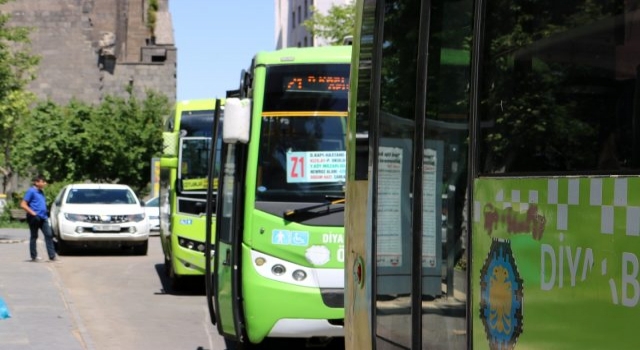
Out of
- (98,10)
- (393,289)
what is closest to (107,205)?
(393,289)

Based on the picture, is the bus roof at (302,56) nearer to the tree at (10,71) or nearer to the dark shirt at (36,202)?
the dark shirt at (36,202)

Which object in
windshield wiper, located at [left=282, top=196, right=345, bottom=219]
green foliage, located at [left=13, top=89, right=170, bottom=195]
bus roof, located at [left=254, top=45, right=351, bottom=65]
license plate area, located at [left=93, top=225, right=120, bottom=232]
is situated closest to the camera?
windshield wiper, located at [left=282, top=196, right=345, bottom=219]

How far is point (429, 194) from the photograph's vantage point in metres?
5.35

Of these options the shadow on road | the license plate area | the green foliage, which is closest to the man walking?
the license plate area

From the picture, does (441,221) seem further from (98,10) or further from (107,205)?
(98,10)

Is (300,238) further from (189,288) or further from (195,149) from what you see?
(195,149)

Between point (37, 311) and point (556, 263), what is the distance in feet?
41.7

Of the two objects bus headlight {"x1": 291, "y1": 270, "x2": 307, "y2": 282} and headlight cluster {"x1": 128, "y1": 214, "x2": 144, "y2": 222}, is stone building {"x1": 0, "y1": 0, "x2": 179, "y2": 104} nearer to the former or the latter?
headlight cluster {"x1": 128, "y1": 214, "x2": 144, "y2": 222}

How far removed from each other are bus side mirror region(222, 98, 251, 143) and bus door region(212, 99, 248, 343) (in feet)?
0.25

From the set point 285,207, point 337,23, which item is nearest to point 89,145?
point 337,23

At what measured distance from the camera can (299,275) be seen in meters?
10.6

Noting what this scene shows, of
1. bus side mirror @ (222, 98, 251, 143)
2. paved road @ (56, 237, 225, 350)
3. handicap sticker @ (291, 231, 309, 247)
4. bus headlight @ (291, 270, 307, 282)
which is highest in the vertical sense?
bus side mirror @ (222, 98, 251, 143)

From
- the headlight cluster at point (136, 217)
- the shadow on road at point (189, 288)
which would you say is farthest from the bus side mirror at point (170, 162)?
the headlight cluster at point (136, 217)

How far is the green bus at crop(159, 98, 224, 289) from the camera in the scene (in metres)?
18.7
